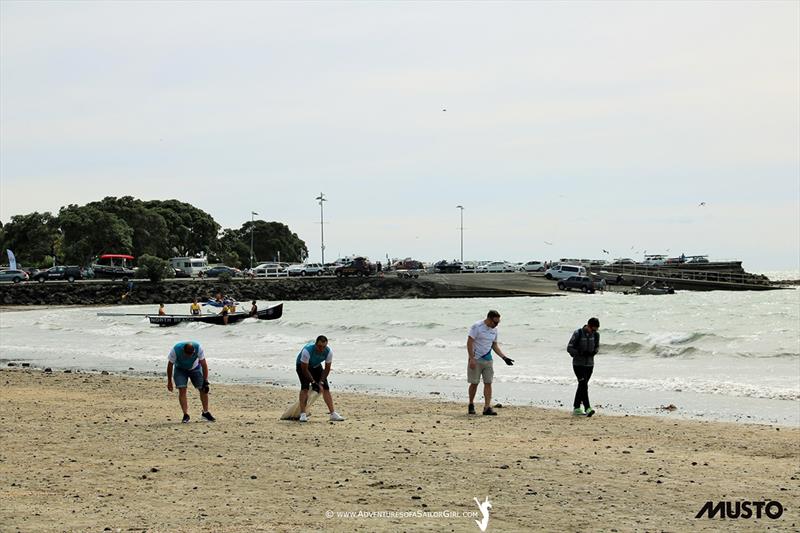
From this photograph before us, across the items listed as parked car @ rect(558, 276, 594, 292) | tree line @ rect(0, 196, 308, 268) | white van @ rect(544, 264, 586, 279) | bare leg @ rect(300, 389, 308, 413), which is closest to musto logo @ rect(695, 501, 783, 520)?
bare leg @ rect(300, 389, 308, 413)

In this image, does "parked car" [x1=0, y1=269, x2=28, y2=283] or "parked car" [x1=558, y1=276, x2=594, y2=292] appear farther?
"parked car" [x1=0, y1=269, x2=28, y2=283]

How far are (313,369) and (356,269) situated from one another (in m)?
74.1

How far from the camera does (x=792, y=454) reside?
11.9 m

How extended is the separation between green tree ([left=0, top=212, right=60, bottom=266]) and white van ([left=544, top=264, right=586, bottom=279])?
53775 mm

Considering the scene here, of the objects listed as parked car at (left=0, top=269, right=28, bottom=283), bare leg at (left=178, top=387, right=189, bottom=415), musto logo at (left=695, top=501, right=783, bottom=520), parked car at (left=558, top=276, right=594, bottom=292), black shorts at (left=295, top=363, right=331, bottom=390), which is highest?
parked car at (left=0, top=269, right=28, bottom=283)

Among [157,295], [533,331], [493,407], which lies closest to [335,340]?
[533,331]

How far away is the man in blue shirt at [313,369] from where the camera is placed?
546 inches

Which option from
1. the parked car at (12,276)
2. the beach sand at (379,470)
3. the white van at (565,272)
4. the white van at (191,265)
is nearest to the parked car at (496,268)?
the white van at (565,272)

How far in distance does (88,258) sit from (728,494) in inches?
3766

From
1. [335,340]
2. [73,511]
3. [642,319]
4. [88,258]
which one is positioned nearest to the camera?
[73,511]

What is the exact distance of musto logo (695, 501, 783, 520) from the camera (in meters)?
8.56

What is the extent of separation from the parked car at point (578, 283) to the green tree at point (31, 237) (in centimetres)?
5676

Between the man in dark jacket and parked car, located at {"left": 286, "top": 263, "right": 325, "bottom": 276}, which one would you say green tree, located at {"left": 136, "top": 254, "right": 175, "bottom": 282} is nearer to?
parked car, located at {"left": 286, "top": 263, "right": 325, "bottom": 276}

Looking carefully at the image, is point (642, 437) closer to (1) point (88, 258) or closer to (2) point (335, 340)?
(2) point (335, 340)
